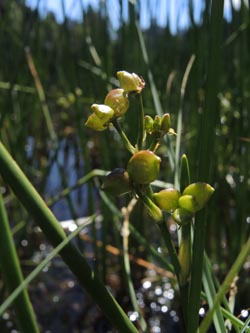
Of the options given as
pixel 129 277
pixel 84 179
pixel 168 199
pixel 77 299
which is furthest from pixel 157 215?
pixel 77 299

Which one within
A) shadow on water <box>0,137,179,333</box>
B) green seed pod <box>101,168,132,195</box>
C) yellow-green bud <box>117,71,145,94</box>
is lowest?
shadow on water <box>0,137,179,333</box>

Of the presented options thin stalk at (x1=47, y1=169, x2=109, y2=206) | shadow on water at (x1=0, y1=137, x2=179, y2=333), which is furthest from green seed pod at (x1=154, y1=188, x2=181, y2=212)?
shadow on water at (x1=0, y1=137, x2=179, y2=333)

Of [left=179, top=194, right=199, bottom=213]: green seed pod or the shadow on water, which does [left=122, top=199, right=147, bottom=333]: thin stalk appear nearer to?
[left=179, top=194, right=199, bottom=213]: green seed pod

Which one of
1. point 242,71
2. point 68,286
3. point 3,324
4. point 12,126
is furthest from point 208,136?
point 12,126

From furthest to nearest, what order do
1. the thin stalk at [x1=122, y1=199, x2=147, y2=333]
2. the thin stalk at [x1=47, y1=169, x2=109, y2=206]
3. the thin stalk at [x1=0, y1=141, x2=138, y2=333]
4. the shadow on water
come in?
1. the shadow on water
2. the thin stalk at [x1=47, y1=169, x2=109, y2=206]
3. the thin stalk at [x1=122, y1=199, x2=147, y2=333]
4. the thin stalk at [x1=0, y1=141, x2=138, y2=333]

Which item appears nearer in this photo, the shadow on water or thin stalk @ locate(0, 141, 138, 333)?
thin stalk @ locate(0, 141, 138, 333)

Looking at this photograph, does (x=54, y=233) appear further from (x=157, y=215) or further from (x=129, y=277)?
(x=129, y=277)

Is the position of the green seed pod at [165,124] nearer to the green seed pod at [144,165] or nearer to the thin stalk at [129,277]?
the green seed pod at [144,165]

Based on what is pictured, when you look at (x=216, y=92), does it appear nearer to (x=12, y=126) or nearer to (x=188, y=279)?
(x=188, y=279)
